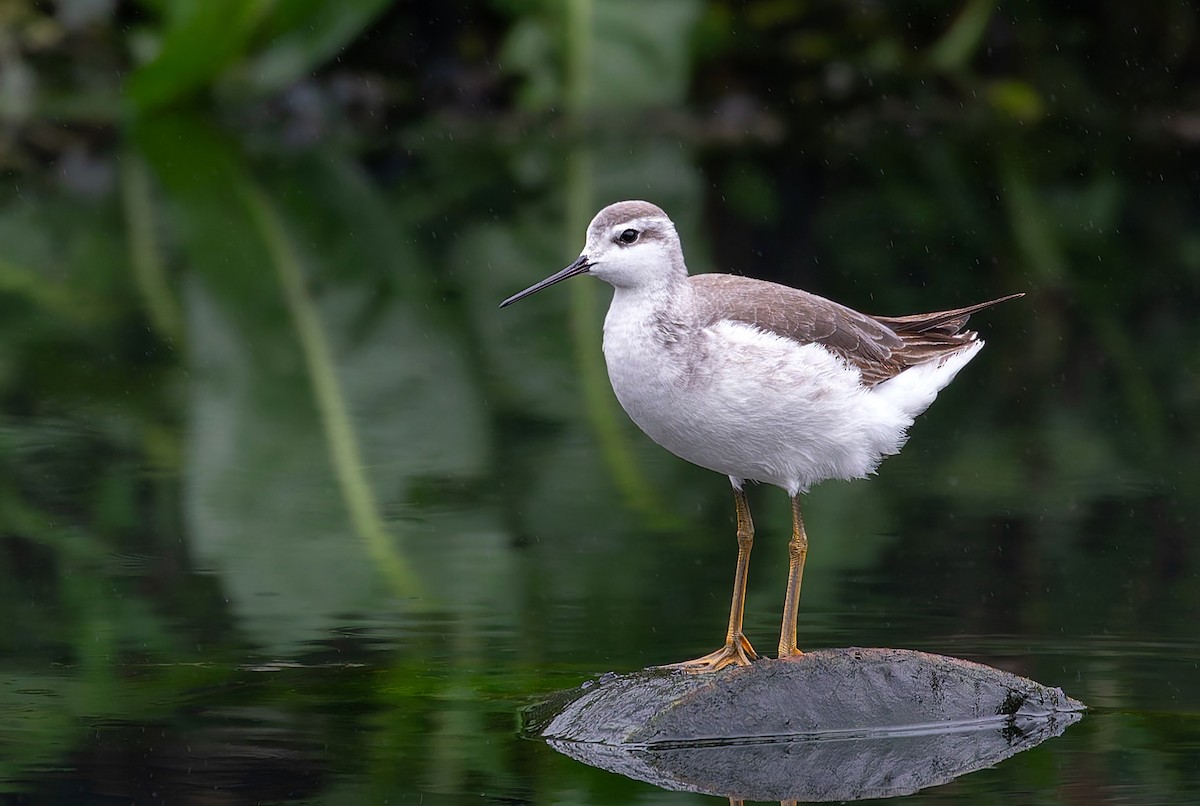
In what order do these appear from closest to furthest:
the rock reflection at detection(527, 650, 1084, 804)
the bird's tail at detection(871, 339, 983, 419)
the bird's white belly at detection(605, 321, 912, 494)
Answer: the rock reflection at detection(527, 650, 1084, 804) < the bird's white belly at detection(605, 321, 912, 494) < the bird's tail at detection(871, 339, 983, 419)

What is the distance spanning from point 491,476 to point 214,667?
358cm

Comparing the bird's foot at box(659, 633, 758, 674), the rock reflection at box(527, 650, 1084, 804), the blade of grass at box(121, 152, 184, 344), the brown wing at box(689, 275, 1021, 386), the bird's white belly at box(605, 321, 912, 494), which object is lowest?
the rock reflection at box(527, 650, 1084, 804)

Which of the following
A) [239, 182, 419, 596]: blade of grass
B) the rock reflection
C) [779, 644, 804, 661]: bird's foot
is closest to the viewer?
the rock reflection

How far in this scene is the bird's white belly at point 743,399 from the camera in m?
6.65

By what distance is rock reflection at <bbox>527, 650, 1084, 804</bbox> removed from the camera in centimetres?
652

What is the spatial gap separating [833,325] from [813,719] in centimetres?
148

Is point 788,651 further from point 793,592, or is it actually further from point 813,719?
point 813,719

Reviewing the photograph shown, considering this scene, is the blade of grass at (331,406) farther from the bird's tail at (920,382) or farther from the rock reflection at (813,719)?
the bird's tail at (920,382)

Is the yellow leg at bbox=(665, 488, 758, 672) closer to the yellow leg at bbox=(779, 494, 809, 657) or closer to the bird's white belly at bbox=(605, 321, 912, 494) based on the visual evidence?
the yellow leg at bbox=(779, 494, 809, 657)

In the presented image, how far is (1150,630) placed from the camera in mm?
7773

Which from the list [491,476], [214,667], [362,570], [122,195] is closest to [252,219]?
[122,195]

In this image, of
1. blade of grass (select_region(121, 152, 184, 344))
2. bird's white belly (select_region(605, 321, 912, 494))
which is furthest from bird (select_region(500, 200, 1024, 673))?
blade of grass (select_region(121, 152, 184, 344))

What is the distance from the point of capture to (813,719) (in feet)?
22.3

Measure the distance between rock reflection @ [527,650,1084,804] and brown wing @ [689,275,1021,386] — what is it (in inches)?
44.9
